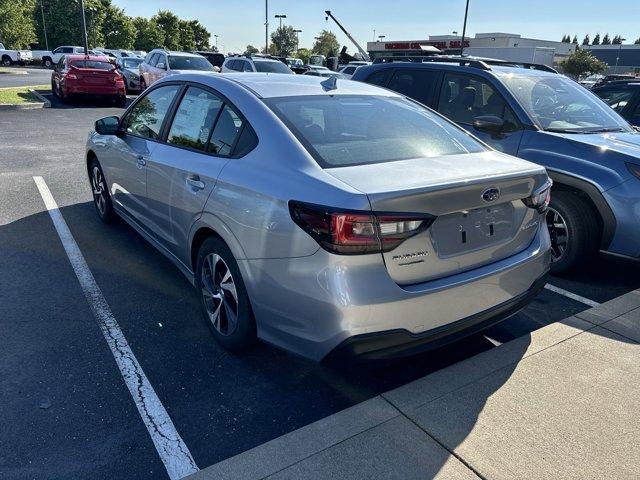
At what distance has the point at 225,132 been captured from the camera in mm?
3203

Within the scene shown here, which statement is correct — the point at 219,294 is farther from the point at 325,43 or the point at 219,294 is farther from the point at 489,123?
the point at 325,43

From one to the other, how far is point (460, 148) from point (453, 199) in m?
0.85

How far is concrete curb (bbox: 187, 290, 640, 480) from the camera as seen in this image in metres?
2.26

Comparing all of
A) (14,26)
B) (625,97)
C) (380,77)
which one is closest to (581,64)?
(625,97)

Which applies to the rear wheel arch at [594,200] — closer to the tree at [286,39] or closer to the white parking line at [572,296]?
the white parking line at [572,296]

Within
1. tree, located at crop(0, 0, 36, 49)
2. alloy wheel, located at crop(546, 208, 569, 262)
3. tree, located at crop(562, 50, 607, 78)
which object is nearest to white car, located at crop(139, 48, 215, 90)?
alloy wheel, located at crop(546, 208, 569, 262)

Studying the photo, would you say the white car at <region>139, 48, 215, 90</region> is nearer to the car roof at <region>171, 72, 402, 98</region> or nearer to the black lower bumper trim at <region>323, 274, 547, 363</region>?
the car roof at <region>171, 72, 402, 98</region>

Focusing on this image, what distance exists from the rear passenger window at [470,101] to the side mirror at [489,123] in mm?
100

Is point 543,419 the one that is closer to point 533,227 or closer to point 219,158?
point 533,227

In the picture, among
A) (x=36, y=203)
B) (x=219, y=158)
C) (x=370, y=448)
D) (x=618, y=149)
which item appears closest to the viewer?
(x=370, y=448)

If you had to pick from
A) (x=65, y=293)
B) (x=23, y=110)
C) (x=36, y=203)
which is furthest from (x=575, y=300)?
(x=23, y=110)

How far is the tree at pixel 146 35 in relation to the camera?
Answer: 68.8 m

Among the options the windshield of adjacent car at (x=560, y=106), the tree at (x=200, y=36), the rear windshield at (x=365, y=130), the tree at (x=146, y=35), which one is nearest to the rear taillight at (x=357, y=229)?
the rear windshield at (x=365, y=130)

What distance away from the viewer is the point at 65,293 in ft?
13.0
